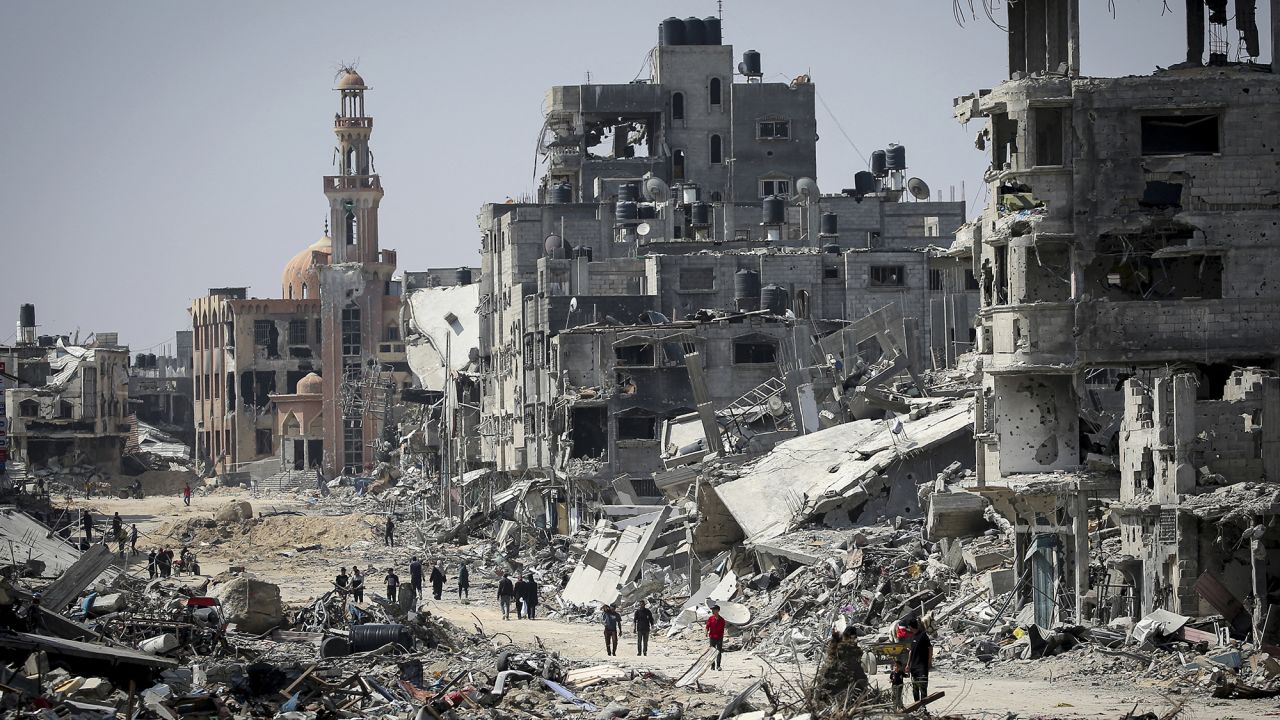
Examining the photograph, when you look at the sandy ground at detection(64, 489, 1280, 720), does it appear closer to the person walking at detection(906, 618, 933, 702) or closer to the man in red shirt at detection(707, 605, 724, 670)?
the man in red shirt at detection(707, 605, 724, 670)

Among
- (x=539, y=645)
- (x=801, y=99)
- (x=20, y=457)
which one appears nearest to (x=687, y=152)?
(x=801, y=99)

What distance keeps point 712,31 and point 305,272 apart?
5720 cm

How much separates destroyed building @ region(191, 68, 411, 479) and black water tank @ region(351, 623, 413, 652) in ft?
262

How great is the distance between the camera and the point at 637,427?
62469mm

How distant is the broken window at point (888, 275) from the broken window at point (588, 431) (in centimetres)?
1225

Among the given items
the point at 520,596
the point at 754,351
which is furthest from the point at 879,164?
the point at 520,596

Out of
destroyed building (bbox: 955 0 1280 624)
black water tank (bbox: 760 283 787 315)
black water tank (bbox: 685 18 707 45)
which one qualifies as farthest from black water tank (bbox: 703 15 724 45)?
destroyed building (bbox: 955 0 1280 624)

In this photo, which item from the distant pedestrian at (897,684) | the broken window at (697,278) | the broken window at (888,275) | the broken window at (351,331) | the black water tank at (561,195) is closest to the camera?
the distant pedestrian at (897,684)

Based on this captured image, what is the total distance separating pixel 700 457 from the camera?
52844 millimetres

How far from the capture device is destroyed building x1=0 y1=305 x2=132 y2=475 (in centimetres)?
11419

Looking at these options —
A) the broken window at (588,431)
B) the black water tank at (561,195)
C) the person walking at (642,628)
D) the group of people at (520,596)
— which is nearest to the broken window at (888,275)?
the broken window at (588,431)

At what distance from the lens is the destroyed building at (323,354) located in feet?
392

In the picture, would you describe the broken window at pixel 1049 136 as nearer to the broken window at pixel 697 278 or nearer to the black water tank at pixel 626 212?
the broken window at pixel 697 278

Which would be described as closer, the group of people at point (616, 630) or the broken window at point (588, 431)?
the group of people at point (616, 630)
